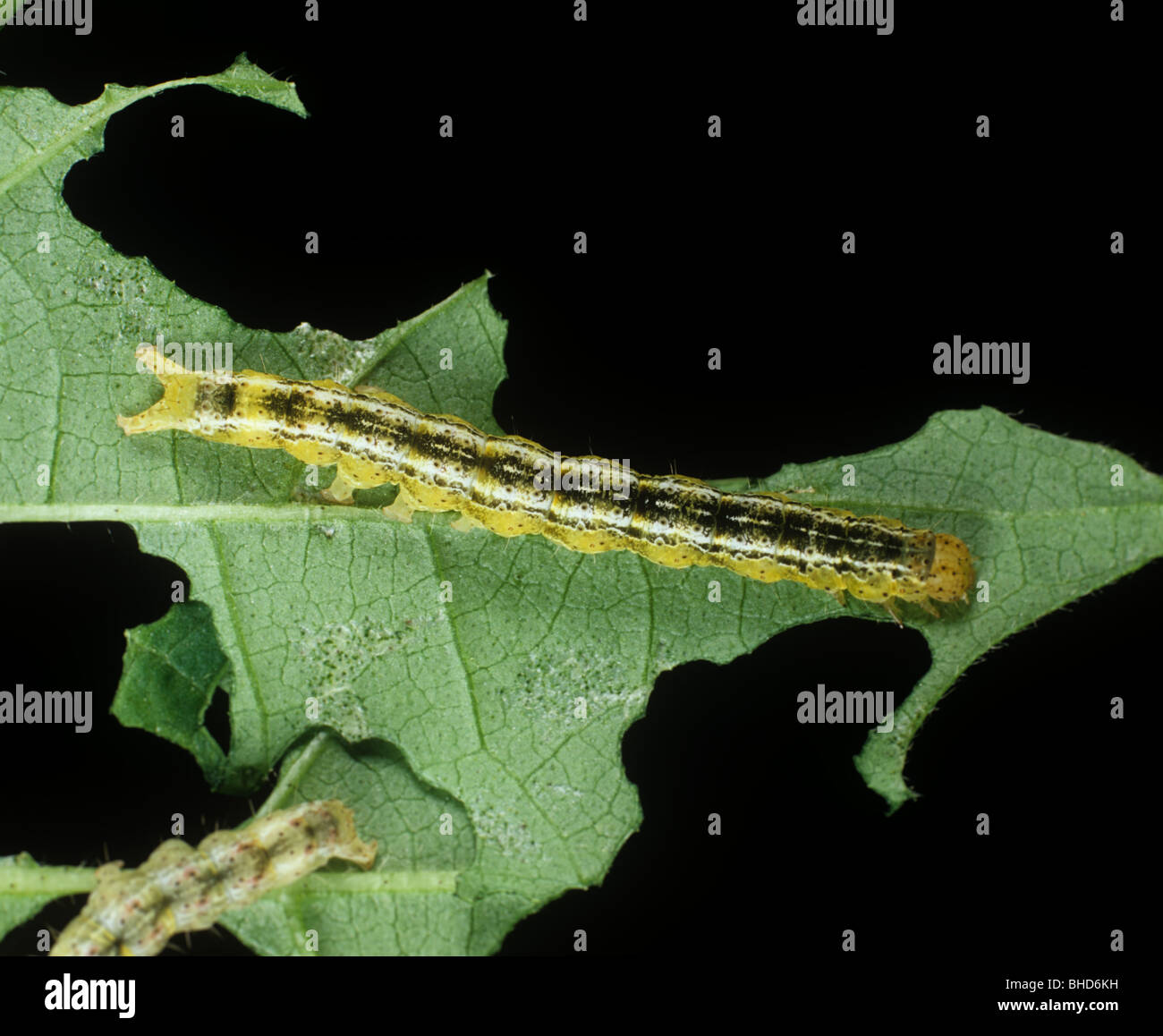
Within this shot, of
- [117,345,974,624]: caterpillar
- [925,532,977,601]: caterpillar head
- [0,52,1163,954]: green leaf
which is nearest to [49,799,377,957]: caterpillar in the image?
[0,52,1163,954]: green leaf

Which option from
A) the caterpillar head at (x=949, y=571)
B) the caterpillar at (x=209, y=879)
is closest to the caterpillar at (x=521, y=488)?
the caterpillar head at (x=949, y=571)

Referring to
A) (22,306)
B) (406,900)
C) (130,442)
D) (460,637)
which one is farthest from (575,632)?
(22,306)

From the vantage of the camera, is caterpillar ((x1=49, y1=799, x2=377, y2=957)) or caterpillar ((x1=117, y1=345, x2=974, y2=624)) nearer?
caterpillar ((x1=117, y1=345, x2=974, y2=624))

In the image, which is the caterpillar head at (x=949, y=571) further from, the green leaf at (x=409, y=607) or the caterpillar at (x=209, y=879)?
the caterpillar at (x=209, y=879)

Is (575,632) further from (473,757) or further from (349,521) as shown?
(349,521)

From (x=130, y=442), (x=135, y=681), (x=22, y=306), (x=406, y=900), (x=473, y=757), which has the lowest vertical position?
(x=406, y=900)

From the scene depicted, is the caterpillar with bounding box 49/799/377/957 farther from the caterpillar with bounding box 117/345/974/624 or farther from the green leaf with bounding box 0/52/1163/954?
the caterpillar with bounding box 117/345/974/624
